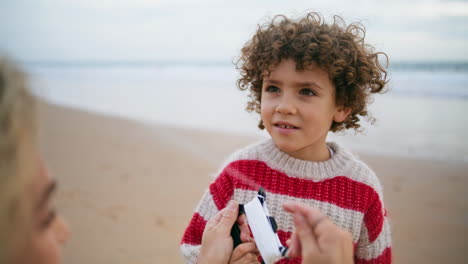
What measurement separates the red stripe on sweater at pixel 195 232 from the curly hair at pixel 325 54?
0.72 m

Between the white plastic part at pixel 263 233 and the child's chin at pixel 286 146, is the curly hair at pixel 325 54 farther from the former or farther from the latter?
the white plastic part at pixel 263 233

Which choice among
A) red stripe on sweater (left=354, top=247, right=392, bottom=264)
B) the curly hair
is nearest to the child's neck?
the curly hair

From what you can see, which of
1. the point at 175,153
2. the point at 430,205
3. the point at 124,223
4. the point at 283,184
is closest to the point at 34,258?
the point at 283,184

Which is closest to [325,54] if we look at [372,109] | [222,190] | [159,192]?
[222,190]

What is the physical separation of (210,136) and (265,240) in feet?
20.1

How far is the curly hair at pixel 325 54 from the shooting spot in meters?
1.90

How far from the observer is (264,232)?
4.32 feet

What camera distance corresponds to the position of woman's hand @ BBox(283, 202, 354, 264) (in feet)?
3.52

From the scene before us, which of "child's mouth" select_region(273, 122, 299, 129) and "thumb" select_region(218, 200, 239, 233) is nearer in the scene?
"thumb" select_region(218, 200, 239, 233)

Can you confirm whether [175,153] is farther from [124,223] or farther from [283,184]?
[283,184]

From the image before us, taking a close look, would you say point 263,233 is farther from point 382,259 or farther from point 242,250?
point 382,259

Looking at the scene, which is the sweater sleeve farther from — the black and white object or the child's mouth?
the black and white object

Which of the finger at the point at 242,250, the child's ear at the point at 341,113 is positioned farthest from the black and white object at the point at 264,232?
the child's ear at the point at 341,113

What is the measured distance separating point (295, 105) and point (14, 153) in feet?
4.38
